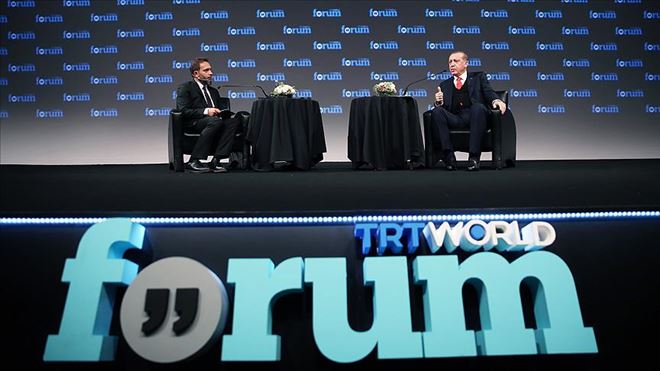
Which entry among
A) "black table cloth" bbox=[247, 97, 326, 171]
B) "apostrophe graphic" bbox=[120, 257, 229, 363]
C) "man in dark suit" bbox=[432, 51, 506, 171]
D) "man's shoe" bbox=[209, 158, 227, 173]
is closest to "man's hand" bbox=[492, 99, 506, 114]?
"man in dark suit" bbox=[432, 51, 506, 171]

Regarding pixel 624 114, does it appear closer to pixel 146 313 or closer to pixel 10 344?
pixel 146 313

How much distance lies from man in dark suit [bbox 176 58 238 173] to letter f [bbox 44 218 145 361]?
6.36 feet

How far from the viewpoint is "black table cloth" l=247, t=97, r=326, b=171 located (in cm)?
460

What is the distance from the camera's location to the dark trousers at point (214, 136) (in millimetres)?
4590

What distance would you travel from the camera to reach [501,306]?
242 cm

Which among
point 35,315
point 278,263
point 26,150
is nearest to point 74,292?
point 35,315

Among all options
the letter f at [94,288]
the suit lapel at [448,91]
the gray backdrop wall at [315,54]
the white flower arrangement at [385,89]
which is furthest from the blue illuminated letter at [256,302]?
the gray backdrop wall at [315,54]

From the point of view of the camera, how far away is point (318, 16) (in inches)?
257

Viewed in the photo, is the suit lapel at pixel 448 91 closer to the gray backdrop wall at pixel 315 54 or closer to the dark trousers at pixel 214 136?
the gray backdrop wall at pixel 315 54

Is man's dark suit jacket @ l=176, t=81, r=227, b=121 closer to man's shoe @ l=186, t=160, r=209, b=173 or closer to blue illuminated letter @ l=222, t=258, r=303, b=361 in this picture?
man's shoe @ l=186, t=160, r=209, b=173

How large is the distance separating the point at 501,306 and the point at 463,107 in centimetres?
267

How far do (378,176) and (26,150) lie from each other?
15.4 ft

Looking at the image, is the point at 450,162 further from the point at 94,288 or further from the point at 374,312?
the point at 94,288

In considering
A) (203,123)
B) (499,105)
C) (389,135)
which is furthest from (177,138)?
(499,105)
